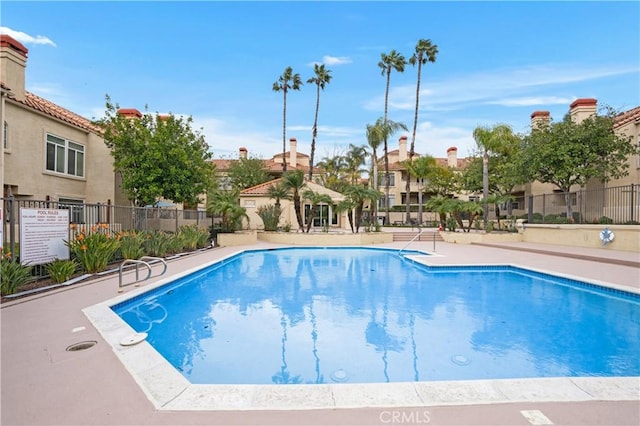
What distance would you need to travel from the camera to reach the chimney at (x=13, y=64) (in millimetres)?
11891

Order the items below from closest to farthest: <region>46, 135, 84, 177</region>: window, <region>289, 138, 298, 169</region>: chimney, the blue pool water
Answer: the blue pool water < <region>46, 135, 84, 177</region>: window < <region>289, 138, 298, 169</region>: chimney

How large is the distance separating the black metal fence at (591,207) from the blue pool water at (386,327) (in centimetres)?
834

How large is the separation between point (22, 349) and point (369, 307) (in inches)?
254

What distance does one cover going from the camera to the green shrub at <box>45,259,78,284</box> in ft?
28.4

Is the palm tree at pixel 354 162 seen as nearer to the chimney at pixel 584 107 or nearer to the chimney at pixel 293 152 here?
the chimney at pixel 293 152

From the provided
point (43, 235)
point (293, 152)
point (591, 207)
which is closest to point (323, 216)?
point (293, 152)

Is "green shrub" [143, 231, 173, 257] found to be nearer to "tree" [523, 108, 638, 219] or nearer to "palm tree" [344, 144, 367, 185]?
"tree" [523, 108, 638, 219]

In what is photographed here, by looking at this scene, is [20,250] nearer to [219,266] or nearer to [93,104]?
[219,266]

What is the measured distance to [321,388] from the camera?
3582 mm

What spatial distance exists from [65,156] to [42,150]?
1635 millimetres

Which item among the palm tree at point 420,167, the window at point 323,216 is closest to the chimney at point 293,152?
the window at point 323,216

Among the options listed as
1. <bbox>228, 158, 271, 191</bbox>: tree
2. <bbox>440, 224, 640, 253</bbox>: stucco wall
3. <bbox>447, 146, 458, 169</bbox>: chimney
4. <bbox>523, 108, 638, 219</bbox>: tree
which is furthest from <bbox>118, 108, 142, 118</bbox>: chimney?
<bbox>447, 146, 458, 169</bbox>: chimney

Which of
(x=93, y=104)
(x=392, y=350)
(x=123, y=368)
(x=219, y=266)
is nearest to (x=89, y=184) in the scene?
(x=93, y=104)

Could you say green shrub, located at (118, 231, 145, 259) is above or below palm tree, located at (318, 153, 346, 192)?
below
